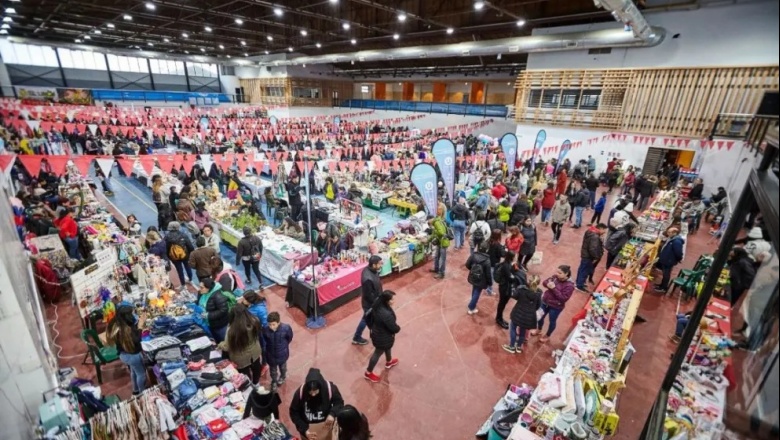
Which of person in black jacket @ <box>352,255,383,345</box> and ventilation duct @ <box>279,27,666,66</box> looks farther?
ventilation duct @ <box>279,27,666,66</box>

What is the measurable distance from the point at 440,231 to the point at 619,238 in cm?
361

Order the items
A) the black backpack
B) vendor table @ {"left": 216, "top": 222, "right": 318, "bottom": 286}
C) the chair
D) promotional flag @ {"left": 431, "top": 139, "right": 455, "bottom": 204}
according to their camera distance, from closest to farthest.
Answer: the chair, the black backpack, vendor table @ {"left": 216, "top": 222, "right": 318, "bottom": 286}, promotional flag @ {"left": 431, "top": 139, "right": 455, "bottom": 204}

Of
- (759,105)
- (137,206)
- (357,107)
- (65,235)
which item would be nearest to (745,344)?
(759,105)

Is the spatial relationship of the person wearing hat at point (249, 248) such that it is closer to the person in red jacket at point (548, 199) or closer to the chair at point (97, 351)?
the chair at point (97, 351)

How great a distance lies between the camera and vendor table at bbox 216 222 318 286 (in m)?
6.86

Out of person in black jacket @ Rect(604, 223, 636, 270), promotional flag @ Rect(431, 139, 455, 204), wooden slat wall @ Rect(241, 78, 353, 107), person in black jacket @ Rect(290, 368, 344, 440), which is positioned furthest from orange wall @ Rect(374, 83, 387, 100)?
person in black jacket @ Rect(290, 368, 344, 440)

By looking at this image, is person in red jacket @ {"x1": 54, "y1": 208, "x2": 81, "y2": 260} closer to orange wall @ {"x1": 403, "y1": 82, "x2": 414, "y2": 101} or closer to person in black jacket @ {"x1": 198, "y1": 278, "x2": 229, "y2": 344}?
person in black jacket @ {"x1": 198, "y1": 278, "x2": 229, "y2": 344}

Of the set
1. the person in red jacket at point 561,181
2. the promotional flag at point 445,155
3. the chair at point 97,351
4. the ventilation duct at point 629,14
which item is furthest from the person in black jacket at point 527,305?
the ventilation duct at point 629,14

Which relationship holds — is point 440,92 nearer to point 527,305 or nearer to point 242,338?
point 527,305

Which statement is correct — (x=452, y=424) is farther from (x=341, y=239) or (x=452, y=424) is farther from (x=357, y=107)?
(x=357, y=107)

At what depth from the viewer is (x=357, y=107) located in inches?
1403

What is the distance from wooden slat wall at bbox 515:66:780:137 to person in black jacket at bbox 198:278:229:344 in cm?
1509

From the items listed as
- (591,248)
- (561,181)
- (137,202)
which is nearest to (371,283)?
(591,248)

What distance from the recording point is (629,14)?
10.4 m
